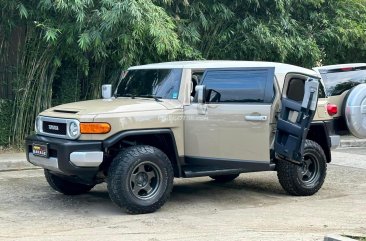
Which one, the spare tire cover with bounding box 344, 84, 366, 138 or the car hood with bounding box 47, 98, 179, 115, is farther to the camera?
the spare tire cover with bounding box 344, 84, 366, 138

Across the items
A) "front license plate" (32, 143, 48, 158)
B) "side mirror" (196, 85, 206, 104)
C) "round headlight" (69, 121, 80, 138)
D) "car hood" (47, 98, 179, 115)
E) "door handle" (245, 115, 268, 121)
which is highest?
"side mirror" (196, 85, 206, 104)

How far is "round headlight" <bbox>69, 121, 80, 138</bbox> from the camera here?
24.9 ft

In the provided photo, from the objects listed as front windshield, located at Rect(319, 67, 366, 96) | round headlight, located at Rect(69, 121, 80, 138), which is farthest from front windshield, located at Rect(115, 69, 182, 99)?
front windshield, located at Rect(319, 67, 366, 96)

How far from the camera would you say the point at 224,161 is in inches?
320

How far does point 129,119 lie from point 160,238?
67.5 inches

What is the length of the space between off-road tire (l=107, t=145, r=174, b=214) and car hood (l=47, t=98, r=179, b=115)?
0.50 m

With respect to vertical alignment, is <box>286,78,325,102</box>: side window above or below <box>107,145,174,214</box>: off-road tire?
above

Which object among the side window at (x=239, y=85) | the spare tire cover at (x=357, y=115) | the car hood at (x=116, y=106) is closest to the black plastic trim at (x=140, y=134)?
the car hood at (x=116, y=106)

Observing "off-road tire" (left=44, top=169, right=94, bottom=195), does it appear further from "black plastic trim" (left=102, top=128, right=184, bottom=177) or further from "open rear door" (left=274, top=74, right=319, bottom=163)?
"open rear door" (left=274, top=74, right=319, bottom=163)

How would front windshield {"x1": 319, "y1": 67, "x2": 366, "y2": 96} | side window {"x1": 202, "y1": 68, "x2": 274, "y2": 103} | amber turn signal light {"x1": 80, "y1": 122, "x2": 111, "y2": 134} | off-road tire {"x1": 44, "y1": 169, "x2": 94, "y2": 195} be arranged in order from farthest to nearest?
front windshield {"x1": 319, "y1": 67, "x2": 366, "y2": 96} < off-road tire {"x1": 44, "y1": 169, "x2": 94, "y2": 195} < side window {"x1": 202, "y1": 68, "x2": 274, "y2": 103} < amber turn signal light {"x1": 80, "y1": 122, "x2": 111, "y2": 134}

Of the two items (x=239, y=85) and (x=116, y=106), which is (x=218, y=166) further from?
(x=116, y=106)

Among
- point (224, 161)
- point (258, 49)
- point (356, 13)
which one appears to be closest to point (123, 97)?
point (224, 161)

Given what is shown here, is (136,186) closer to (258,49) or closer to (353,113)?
(353,113)

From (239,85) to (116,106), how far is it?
168cm
